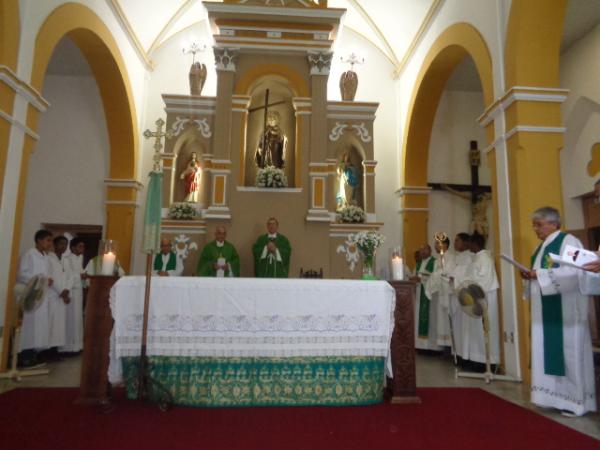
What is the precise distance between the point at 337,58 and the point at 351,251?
18.4ft

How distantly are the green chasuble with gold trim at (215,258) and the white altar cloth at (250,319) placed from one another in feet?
9.49

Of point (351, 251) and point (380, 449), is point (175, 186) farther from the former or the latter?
point (380, 449)

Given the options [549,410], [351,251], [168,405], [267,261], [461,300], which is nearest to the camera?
[168,405]

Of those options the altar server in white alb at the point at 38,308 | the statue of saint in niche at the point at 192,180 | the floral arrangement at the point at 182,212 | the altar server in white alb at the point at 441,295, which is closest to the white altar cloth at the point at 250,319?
the altar server in white alb at the point at 38,308

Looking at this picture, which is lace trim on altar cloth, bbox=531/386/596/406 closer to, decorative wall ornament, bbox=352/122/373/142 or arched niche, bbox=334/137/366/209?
arched niche, bbox=334/137/366/209

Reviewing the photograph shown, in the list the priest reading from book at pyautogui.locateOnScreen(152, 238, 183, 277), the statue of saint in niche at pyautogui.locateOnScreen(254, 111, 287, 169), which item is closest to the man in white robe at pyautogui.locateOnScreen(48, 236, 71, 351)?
the priest reading from book at pyautogui.locateOnScreen(152, 238, 183, 277)

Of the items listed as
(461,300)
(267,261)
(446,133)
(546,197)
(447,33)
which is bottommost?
(461,300)

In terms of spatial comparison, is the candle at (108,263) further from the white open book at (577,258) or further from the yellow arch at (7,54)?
the white open book at (577,258)

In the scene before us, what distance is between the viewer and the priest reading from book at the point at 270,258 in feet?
23.1

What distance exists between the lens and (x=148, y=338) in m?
3.95

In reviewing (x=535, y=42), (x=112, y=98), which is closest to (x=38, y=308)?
(x=112, y=98)

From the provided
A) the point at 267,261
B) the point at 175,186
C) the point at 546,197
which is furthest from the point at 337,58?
the point at 546,197

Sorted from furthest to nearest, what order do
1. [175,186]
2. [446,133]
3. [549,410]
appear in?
1. [446,133]
2. [175,186]
3. [549,410]

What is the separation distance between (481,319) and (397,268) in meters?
2.46
